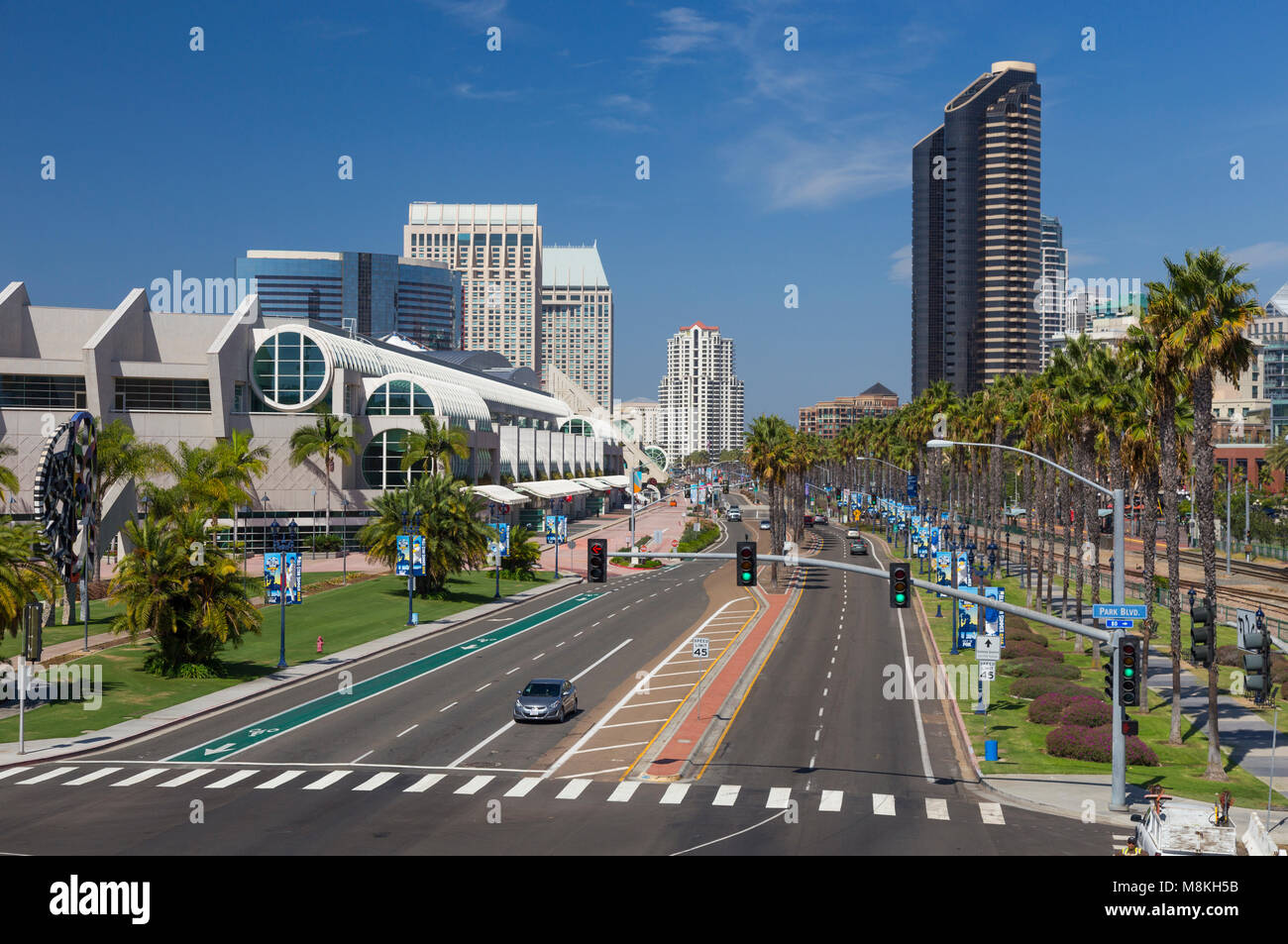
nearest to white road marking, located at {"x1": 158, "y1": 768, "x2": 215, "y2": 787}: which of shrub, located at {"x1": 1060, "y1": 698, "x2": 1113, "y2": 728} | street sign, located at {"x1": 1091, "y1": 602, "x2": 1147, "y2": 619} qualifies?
street sign, located at {"x1": 1091, "y1": 602, "x2": 1147, "y2": 619}

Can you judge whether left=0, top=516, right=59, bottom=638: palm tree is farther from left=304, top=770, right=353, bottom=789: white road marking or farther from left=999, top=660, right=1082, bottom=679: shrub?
left=999, top=660, right=1082, bottom=679: shrub

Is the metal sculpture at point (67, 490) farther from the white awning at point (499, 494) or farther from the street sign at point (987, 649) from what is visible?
the white awning at point (499, 494)

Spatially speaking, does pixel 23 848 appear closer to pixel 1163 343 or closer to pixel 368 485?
pixel 1163 343

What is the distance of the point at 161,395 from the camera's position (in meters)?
96.9

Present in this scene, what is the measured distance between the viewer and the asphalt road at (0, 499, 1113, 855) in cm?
2442

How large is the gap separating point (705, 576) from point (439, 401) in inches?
1189

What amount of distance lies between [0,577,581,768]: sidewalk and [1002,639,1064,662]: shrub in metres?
29.1

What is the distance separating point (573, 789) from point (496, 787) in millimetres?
2038

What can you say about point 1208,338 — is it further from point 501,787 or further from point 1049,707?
point 501,787

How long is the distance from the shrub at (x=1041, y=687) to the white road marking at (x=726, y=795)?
740 inches

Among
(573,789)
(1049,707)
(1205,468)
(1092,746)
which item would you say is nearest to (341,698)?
(573,789)

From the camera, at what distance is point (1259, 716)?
42094 mm

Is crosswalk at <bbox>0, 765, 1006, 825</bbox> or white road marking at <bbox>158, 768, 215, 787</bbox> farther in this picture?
white road marking at <bbox>158, 768, 215, 787</bbox>

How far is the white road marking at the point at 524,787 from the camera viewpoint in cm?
2972
